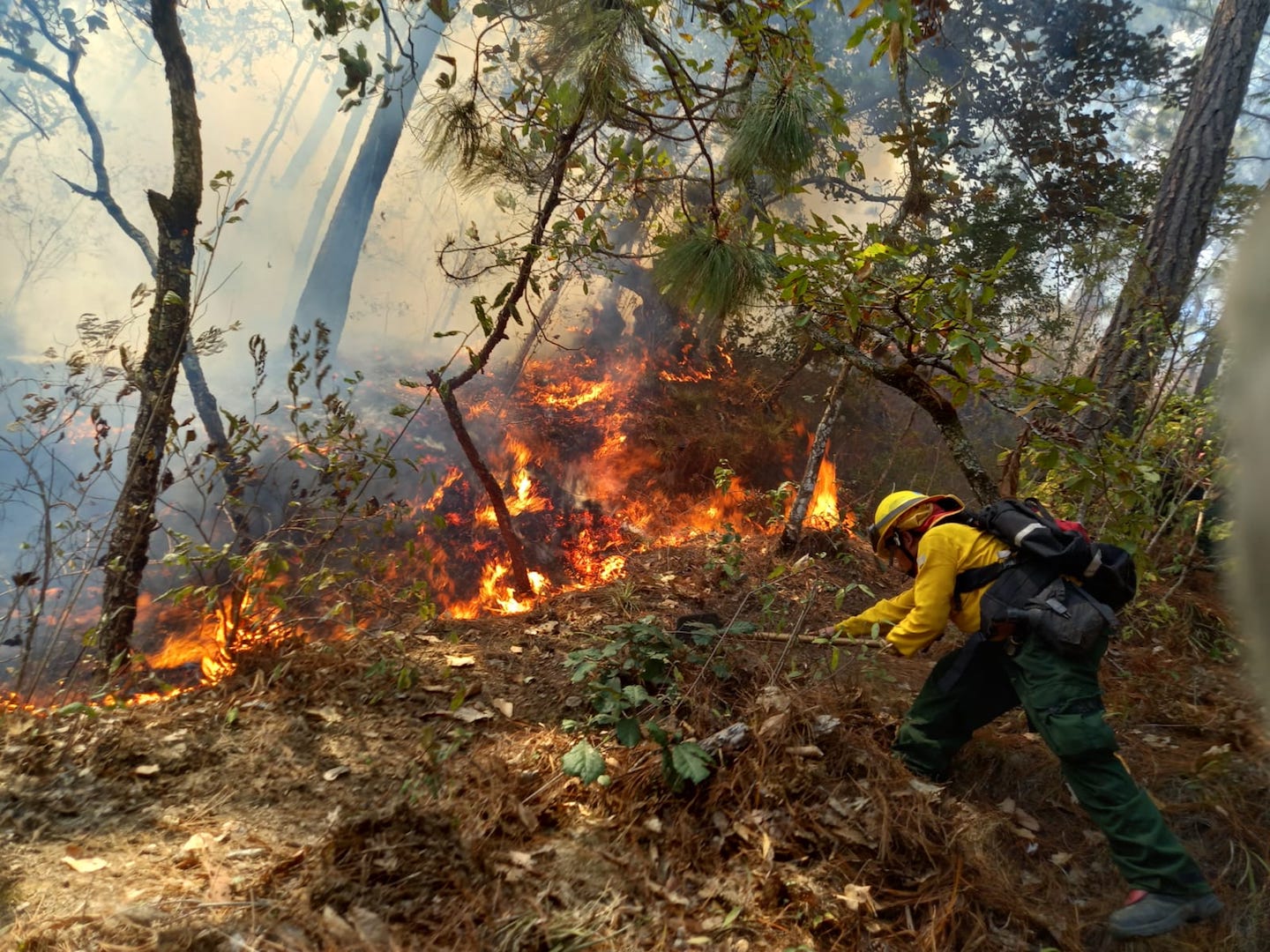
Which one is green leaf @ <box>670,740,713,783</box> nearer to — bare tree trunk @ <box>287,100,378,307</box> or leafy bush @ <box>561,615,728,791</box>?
leafy bush @ <box>561,615,728,791</box>

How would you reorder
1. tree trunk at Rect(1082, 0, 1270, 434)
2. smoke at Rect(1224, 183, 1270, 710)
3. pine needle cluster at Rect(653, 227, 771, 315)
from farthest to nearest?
1. tree trunk at Rect(1082, 0, 1270, 434)
2. pine needle cluster at Rect(653, 227, 771, 315)
3. smoke at Rect(1224, 183, 1270, 710)

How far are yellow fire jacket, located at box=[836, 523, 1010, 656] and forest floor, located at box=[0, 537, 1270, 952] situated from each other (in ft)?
1.85

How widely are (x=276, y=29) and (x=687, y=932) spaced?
2799 centimetres

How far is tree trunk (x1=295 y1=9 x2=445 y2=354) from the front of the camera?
14.3 m

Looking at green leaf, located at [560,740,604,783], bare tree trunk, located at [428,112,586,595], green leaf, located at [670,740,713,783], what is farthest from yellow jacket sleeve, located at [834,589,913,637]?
bare tree trunk, located at [428,112,586,595]

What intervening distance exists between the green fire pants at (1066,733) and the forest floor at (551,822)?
7.2 inches

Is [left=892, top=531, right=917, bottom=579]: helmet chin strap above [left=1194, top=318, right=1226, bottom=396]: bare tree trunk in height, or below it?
below

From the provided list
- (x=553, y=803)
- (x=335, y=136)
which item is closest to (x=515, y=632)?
(x=553, y=803)

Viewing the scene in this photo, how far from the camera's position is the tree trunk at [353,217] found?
1433 cm

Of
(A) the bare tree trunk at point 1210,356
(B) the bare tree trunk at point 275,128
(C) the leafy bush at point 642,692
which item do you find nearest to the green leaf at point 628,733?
(C) the leafy bush at point 642,692

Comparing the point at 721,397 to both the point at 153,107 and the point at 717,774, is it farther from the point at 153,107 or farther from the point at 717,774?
the point at 153,107

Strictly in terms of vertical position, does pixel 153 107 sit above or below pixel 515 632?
above

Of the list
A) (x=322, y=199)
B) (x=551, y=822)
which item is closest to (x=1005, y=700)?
(x=551, y=822)

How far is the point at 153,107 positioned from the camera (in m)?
19.0
